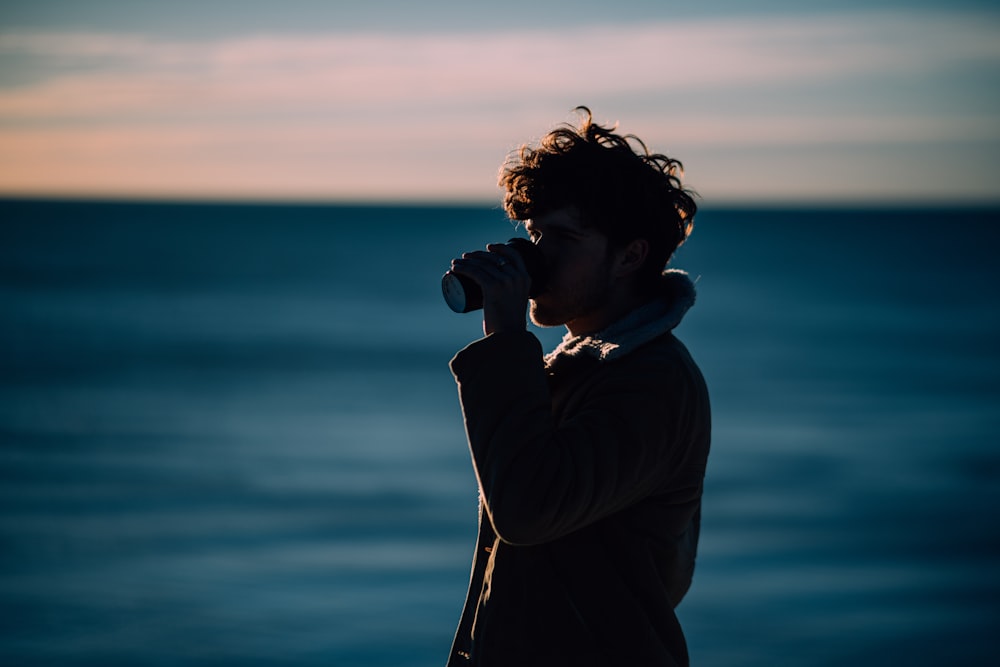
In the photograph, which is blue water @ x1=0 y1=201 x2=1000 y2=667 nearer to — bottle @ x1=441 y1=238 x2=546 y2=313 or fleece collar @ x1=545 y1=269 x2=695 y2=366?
fleece collar @ x1=545 y1=269 x2=695 y2=366

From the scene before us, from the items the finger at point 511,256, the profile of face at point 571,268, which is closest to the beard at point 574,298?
the profile of face at point 571,268

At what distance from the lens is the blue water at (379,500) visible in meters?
5.33

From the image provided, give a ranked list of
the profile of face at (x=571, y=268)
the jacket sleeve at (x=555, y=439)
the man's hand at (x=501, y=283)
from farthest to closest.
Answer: the profile of face at (x=571, y=268), the man's hand at (x=501, y=283), the jacket sleeve at (x=555, y=439)

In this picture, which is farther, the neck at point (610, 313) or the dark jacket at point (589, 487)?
the neck at point (610, 313)

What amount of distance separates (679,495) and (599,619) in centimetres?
23

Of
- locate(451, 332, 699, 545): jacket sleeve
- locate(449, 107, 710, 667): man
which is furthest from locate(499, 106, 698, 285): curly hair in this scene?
locate(451, 332, 699, 545): jacket sleeve

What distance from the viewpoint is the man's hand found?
1.62 m

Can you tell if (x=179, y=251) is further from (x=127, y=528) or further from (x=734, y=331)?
(x=127, y=528)

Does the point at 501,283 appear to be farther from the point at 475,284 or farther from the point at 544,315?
the point at 544,315

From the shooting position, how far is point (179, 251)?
56.1 metres

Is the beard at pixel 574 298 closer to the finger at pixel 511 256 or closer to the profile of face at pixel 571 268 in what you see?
the profile of face at pixel 571 268

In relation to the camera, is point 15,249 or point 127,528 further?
point 15,249

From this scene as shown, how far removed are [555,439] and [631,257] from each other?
0.39 metres

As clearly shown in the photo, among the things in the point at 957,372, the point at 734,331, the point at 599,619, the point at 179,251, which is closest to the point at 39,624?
the point at 599,619
